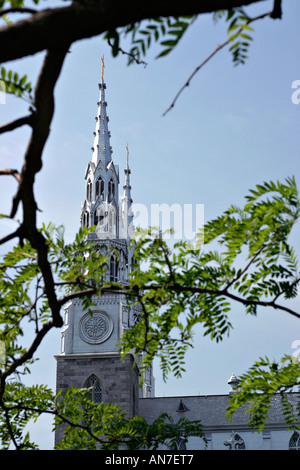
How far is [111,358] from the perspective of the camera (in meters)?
34.9

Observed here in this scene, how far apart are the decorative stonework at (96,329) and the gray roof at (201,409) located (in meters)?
7.60

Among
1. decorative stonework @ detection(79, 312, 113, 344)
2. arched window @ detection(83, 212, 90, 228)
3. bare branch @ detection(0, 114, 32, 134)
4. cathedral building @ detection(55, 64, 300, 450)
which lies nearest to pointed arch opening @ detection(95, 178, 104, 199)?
cathedral building @ detection(55, 64, 300, 450)

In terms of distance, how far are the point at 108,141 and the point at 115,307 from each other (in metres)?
11.8

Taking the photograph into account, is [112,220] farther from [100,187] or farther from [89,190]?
[89,190]

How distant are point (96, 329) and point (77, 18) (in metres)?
34.2

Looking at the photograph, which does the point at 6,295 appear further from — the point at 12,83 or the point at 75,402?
the point at 12,83

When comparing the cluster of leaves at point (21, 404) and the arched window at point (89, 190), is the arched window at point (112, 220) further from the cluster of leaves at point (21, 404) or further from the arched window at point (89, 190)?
the cluster of leaves at point (21, 404)

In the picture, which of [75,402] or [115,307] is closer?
[75,402]

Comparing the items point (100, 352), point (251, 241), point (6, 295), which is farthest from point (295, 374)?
point (100, 352)

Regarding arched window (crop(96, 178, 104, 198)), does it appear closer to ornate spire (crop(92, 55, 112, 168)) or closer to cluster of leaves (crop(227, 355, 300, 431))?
ornate spire (crop(92, 55, 112, 168))

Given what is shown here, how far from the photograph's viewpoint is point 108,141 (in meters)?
42.2

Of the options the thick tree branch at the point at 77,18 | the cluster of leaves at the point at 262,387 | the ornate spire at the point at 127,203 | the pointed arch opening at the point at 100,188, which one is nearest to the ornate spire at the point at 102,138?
the pointed arch opening at the point at 100,188

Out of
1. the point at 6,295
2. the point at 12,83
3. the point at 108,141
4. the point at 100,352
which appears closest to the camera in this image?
the point at 12,83

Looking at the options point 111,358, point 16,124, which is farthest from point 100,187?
point 16,124
